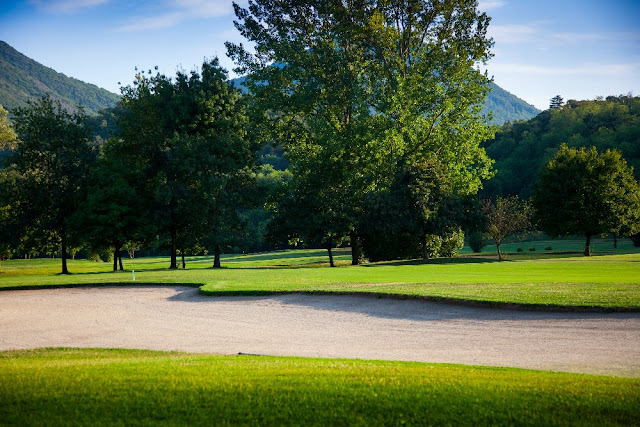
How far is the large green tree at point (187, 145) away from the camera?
4594 cm

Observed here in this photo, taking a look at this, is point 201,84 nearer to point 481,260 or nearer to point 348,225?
point 348,225

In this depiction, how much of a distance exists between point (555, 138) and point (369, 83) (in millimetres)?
66594

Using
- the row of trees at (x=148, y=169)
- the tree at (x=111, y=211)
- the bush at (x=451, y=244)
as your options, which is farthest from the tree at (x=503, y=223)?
the tree at (x=111, y=211)

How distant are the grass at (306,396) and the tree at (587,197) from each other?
153 ft

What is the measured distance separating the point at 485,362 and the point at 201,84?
43.4 m

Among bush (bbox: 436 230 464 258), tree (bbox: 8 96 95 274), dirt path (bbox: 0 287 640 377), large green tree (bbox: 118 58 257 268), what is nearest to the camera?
dirt path (bbox: 0 287 640 377)

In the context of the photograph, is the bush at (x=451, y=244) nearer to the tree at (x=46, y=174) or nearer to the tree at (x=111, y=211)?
the tree at (x=111, y=211)

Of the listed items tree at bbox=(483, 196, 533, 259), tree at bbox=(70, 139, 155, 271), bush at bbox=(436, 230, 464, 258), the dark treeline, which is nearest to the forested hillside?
tree at bbox=(483, 196, 533, 259)

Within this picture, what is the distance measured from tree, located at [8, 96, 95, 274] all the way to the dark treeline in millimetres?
124

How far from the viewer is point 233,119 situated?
49.2m

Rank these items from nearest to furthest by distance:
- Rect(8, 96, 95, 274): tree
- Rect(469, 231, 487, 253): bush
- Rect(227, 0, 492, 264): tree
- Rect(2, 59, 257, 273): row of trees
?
1. Rect(227, 0, 492, 264): tree
2. Rect(2, 59, 257, 273): row of trees
3. Rect(8, 96, 95, 274): tree
4. Rect(469, 231, 487, 253): bush

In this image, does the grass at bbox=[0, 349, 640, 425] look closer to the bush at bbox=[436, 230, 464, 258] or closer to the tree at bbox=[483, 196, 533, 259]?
the bush at bbox=[436, 230, 464, 258]

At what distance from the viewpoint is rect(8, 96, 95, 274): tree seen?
47625 mm

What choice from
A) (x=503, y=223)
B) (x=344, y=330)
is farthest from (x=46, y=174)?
(x=344, y=330)
